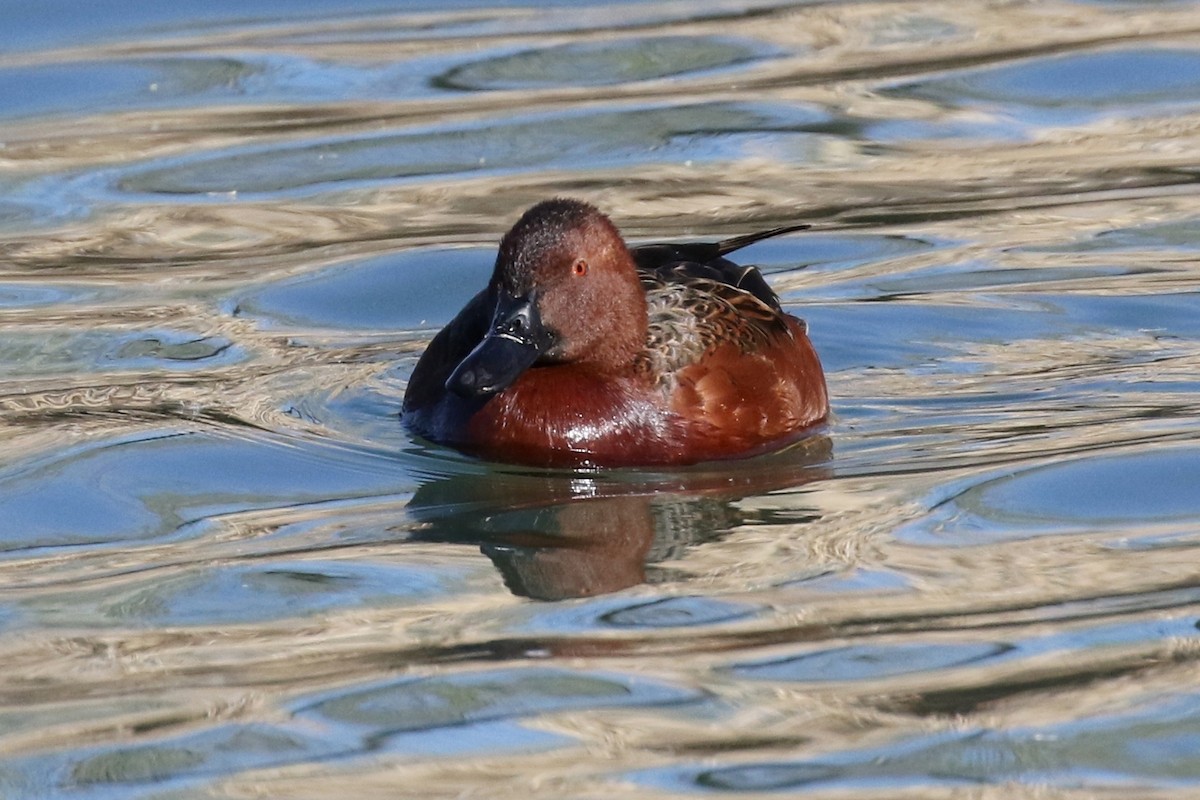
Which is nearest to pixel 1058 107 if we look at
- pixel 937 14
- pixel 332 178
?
pixel 937 14

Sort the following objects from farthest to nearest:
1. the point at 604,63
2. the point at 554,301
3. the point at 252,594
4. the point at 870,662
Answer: the point at 604,63 < the point at 554,301 < the point at 252,594 < the point at 870,662

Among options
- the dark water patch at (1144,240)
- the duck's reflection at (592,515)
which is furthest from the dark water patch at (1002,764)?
the dark water patch at (1144,240)

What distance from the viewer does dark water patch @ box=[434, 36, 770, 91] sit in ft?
43.2

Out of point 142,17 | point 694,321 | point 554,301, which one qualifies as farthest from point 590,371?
point 142,17

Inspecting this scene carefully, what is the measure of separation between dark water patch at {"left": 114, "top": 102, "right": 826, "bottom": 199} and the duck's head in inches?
170

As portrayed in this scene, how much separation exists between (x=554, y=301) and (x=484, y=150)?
4886 mm

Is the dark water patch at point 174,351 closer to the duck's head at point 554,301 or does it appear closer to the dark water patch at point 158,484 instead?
the dark water patch at point 158,484

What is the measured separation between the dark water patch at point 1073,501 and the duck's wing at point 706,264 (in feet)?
5.54

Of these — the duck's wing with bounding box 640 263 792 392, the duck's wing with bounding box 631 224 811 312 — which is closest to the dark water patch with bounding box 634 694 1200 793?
the duck's wing with bounding box 640 263 792 392

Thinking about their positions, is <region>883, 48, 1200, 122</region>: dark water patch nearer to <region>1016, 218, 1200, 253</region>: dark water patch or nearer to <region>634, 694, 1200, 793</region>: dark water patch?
<region>1016, 218, 1200, 253</region>: dark water patch

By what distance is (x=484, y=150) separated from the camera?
39.4 ft

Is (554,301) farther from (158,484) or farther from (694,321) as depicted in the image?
(158,484)

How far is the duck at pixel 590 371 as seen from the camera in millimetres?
7238

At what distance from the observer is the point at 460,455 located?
747 cm
